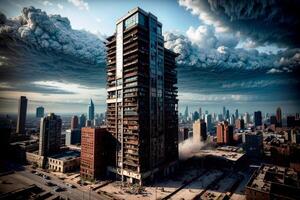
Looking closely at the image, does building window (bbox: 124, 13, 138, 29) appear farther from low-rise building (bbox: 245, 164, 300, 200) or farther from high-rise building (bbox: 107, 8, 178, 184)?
low-rise building (bbox: 245, 164, 300, 200)

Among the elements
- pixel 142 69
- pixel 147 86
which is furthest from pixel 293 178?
pixel 142 69

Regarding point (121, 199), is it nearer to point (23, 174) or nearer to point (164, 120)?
point (164, 120)

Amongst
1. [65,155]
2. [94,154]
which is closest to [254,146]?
[94,154]

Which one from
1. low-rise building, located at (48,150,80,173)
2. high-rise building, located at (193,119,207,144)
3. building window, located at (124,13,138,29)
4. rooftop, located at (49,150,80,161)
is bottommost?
low-rise building, located at (48,150,80,173)

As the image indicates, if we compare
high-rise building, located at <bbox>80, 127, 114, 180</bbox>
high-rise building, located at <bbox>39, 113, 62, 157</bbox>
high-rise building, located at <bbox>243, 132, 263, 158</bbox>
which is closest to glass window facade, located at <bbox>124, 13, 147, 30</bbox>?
high-rise building, located at <bbox>80, 127, 114, 180</bbox>

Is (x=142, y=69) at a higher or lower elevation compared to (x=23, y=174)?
higher

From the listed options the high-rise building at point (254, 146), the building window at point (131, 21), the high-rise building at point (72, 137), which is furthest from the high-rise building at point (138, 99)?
the high-rise building at point (72, 137)
